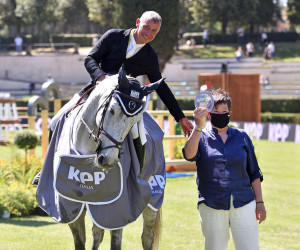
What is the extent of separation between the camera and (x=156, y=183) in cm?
712

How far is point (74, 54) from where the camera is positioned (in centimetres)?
5272

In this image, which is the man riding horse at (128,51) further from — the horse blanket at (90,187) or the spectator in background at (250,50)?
the spectator in background at (250,50)

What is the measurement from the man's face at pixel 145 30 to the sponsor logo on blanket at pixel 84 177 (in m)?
1.45

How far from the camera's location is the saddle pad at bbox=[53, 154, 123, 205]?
5887 mm

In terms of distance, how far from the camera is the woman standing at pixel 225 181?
19.7 feet

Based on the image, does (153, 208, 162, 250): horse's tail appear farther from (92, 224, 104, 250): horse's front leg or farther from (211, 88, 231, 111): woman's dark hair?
(211, 88, 231, 111): woman's dark hair

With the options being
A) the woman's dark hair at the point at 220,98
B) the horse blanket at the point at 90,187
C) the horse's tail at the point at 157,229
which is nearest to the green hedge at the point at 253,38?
the horse's tail at the point at 157,229

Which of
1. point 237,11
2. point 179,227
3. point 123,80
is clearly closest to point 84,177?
point 123,80

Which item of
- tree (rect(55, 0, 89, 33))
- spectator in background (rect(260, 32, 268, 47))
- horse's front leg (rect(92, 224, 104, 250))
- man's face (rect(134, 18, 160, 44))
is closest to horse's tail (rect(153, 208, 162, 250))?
horse's front leg (rect(92, 224, 104, 250))

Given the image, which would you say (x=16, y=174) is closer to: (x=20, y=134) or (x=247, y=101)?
(x=20, y=134)

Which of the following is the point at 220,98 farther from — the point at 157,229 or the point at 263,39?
the point at 263,39

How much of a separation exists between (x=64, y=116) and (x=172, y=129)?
9.29m

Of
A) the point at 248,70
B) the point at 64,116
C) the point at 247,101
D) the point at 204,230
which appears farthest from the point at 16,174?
the point at 248,70

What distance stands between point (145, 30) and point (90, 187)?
64.3 inches
